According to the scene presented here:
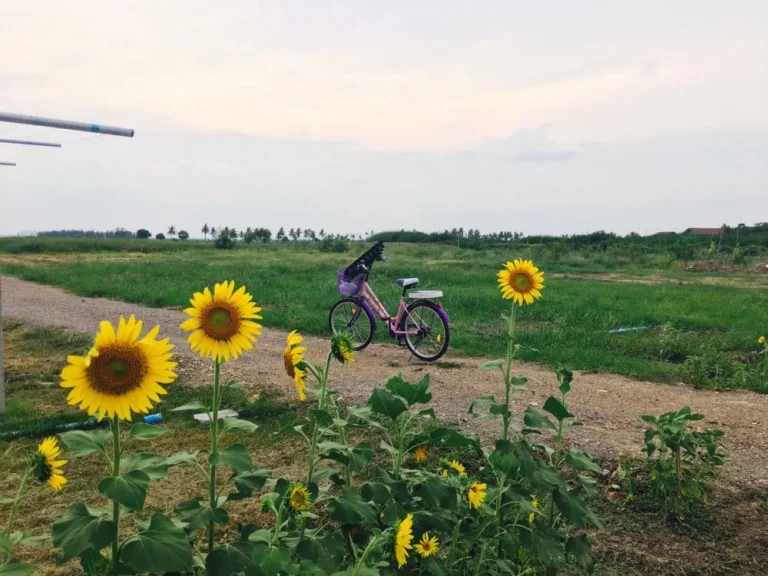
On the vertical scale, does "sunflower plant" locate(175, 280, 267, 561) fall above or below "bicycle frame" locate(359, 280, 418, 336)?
above

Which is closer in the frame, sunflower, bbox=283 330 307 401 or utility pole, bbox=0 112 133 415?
sunflower, bbox=283 330 307 401

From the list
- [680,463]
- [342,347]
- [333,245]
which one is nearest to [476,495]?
[342,347]

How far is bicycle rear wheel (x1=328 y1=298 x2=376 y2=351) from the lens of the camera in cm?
663

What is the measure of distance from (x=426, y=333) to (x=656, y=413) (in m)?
2.39

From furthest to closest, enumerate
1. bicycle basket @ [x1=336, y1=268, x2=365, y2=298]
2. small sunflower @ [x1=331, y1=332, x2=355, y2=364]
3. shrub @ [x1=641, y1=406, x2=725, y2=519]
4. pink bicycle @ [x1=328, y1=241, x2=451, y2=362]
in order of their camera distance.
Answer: bicycle basket @ [x1=336, y1=268, x2=365, y2=298] < pink bicycle @ [x1=328, y1=241, x2=451, y2=362] < shrub @ [x1=641, y1=406, x2=725, y2=519] < small sunflower @ [x1=331, y1=332, x2=355, y2=364]

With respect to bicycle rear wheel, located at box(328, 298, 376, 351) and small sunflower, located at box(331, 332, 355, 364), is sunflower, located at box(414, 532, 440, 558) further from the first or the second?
bicycle rear wheel, located at box(328, 298, 376, 351)

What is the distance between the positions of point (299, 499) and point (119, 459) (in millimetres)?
401

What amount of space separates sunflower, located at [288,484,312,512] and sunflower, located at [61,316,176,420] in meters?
0.38

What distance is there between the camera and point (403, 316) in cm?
631

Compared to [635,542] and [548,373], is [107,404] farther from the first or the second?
[548,373]

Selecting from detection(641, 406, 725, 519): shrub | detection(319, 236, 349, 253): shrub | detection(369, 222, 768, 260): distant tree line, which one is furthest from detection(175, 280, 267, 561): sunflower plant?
detection(319, 236, 349, 253): shrub

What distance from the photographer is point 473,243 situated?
35938 millimetres

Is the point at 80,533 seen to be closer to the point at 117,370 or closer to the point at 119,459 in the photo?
the point at 119,459

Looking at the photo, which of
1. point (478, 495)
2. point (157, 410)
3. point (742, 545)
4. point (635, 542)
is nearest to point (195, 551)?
point (478, 495)
